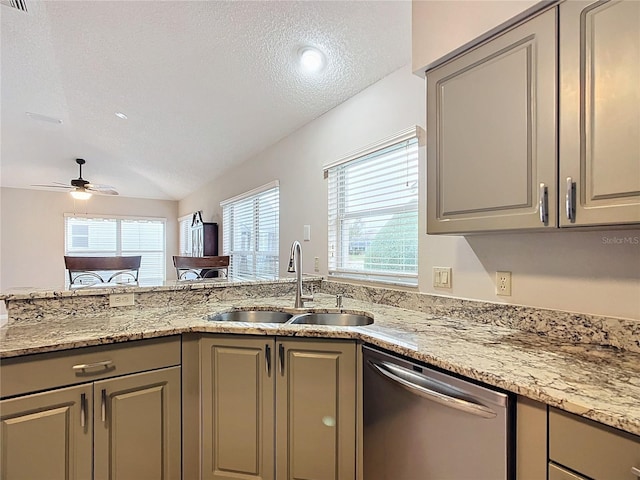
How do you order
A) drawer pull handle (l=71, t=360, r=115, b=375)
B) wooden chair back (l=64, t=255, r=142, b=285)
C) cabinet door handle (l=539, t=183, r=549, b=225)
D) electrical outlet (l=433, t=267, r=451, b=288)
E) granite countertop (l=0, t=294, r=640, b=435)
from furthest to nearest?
wooden chair back (l=64, t=255, r=142, b=285), electrical outlet (l=433, t=267, r=451, b=288), drawer pull handle (l=71, t=360, r=115, b=375), cabinet door handle (l=539, t=183, r=549, b=225), granite countertop (l=0, t=294, r=640, b=435)

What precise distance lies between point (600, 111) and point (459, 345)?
861mm

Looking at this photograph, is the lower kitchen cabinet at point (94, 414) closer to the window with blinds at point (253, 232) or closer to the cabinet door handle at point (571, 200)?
the cabinet door handle at point (571, 200)

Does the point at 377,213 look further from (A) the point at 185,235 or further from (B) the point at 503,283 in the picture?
(A) the point at 185,235

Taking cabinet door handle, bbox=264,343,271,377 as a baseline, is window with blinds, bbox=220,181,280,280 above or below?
above

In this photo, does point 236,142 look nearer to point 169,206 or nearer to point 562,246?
point 562,246

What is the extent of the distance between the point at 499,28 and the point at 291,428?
182 centimetres

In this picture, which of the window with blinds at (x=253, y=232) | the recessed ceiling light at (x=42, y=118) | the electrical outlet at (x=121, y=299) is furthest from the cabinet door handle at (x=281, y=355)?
the recessed ceiling light at (x=42, y=118)

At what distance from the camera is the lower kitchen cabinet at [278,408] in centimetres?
148

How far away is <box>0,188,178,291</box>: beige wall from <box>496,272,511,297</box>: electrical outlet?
7.39 m

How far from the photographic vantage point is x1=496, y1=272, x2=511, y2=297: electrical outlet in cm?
152

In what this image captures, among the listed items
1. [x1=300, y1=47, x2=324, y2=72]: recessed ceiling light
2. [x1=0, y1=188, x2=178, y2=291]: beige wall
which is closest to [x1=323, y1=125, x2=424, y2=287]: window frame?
[x1=300, y1=47, x2=324, y2=72]: recessed ceiling light

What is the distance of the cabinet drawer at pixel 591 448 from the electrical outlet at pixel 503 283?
734 millimetres

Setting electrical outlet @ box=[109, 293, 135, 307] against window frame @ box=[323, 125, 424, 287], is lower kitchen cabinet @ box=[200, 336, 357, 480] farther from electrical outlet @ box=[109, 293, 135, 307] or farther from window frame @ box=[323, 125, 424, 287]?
window frame @ box=[323, 125, 424, 287]

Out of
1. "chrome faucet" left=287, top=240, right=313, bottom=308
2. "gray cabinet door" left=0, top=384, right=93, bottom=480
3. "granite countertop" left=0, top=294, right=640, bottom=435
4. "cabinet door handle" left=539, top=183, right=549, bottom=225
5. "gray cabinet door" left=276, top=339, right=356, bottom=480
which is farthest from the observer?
"chrome faucet" left=287, top=240, right=313, bottom=308
